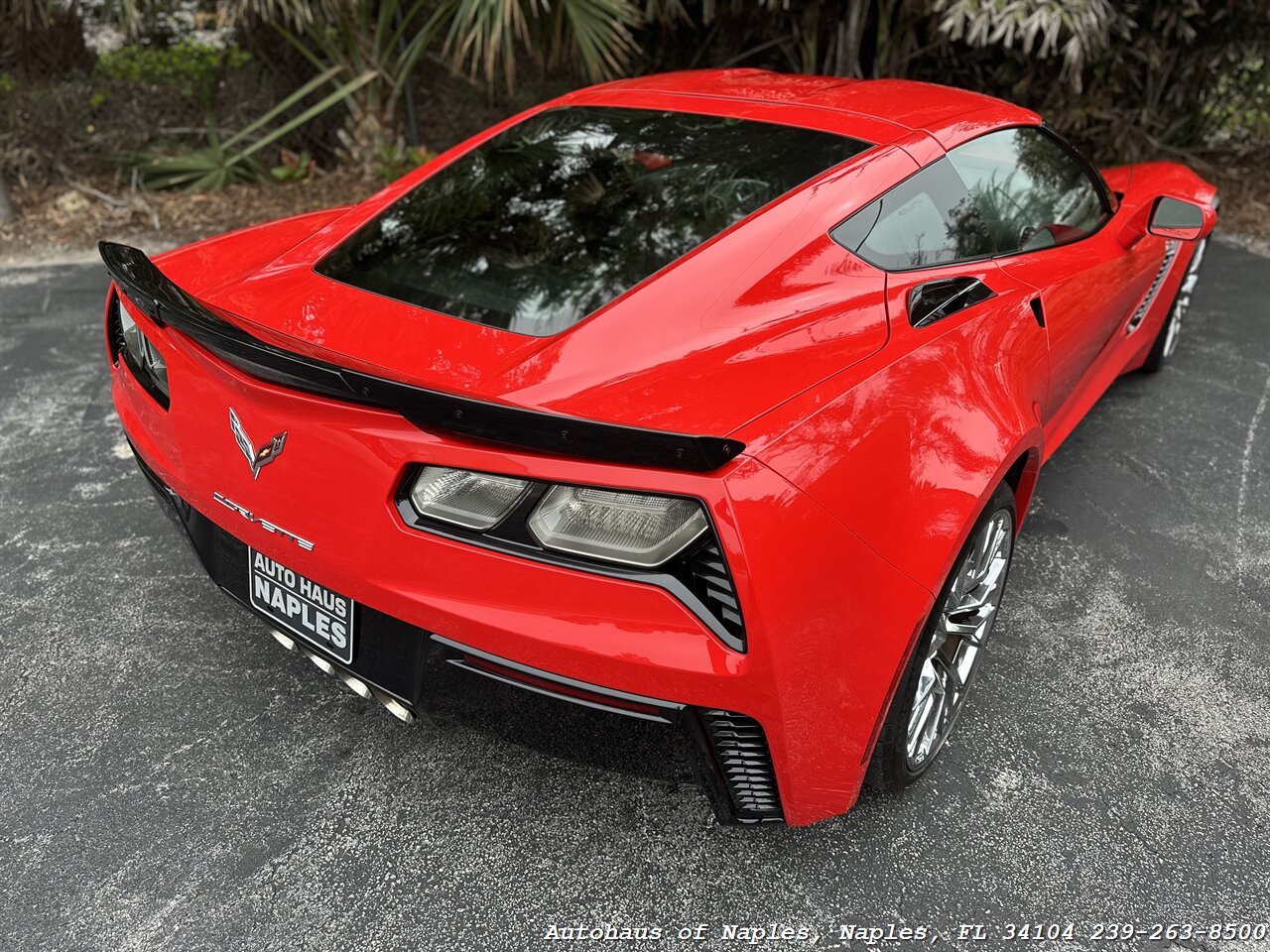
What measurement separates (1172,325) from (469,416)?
3734mm

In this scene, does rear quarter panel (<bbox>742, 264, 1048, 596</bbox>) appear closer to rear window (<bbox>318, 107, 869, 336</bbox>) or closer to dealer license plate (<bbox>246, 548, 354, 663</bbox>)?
rear window (<bbox>318, 107, 869, 336</bbox>)

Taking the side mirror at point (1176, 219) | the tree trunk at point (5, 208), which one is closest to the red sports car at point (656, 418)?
the side mirror at point (1176, 219)

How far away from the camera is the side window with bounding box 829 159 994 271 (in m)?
2.08

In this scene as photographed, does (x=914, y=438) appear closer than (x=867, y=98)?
Yes

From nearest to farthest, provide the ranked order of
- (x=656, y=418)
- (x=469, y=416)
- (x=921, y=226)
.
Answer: (x=469, y=416) → (x=656, y=418) → (x=921, y=226)

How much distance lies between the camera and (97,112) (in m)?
6.62

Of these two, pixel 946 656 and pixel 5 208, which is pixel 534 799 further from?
pixel 5 208

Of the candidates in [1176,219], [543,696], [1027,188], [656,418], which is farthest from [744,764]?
[1176,219]

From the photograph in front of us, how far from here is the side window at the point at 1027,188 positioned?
2.47 m

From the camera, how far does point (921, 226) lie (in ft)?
7.24

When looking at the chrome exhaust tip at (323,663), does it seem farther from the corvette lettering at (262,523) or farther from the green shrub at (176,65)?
the green shrub at (176,65)

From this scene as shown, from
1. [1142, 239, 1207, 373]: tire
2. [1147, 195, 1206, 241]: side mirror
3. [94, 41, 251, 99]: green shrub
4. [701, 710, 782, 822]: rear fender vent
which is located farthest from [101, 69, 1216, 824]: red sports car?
[94, 41, 251, 99]: green shrub

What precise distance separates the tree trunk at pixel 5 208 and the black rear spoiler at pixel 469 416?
5.47 meters

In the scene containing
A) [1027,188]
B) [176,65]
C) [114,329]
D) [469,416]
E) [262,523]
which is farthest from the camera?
[176,65]
